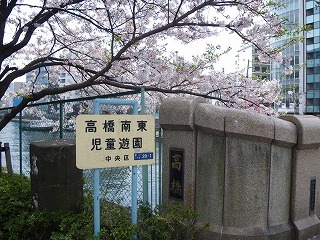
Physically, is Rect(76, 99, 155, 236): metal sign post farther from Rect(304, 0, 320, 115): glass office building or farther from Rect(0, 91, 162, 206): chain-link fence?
Rect(304, 0, 320, 115): glass office building

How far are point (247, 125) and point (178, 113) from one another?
847 millimetres

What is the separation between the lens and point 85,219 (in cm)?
381

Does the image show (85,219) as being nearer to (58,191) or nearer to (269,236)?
(58,191)

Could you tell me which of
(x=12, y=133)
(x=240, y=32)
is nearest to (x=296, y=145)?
(x=240, y=32)

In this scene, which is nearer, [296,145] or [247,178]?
[247,178]

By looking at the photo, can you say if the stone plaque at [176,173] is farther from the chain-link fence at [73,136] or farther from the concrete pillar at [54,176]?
the concrete pillar at [54,176]

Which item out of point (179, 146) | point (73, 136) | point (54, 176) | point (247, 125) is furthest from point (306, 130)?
point (73, 136)

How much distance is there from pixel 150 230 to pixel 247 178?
4.23ft

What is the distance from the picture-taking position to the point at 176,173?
4195 mm

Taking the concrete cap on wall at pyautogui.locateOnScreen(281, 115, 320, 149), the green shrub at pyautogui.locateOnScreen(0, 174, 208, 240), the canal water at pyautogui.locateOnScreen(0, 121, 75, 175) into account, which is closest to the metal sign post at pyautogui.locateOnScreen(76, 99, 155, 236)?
the green shrub at pyautogui.locateOnScreen(0, 174, 208, 240)

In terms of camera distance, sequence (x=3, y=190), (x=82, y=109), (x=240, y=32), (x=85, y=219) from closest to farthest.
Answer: (x=85, y=219) < (x=3, y=190) < (x=240, y=32) < (x=82, y=109)

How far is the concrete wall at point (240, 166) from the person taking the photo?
3.82m

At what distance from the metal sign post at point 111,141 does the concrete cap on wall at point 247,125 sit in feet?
2.98

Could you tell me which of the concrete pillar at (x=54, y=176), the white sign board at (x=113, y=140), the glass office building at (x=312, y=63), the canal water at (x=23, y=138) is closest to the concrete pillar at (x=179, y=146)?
the white sign board at (x=113, y=140)
